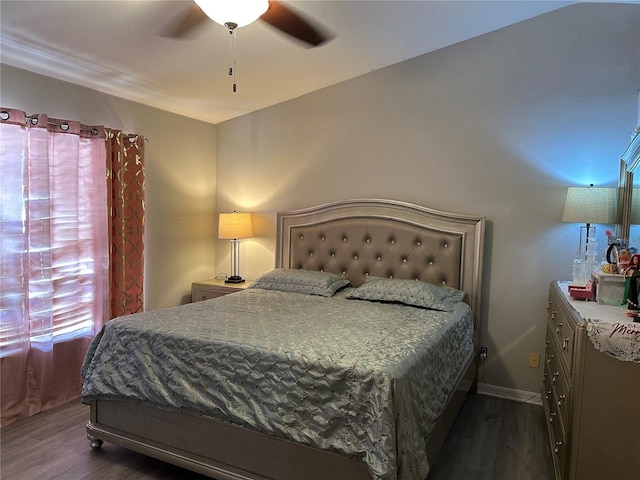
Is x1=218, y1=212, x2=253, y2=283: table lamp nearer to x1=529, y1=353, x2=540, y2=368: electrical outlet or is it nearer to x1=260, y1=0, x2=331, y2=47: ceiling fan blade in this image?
x1=260, y1=0, x2=331, y2=47: ceiling fan blade

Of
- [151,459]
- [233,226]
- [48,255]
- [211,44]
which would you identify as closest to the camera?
[151,459]

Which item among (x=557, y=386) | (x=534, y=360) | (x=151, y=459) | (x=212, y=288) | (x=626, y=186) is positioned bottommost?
(x=151, y=459)

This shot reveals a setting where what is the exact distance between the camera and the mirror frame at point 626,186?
7.80ft

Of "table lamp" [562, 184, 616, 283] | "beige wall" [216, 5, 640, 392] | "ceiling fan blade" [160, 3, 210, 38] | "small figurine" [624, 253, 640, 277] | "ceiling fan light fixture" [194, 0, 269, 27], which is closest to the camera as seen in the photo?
"ceiling fan light fixture" [194, 0, 269, 27]

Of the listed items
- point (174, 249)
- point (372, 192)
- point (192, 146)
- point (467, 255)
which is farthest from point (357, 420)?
point (192, 146)

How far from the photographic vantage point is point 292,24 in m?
2.63

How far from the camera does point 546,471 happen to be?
2268 mm

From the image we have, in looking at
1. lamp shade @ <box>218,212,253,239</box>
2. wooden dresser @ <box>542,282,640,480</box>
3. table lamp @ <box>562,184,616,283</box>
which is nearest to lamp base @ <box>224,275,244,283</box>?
lamp shade @ <box>218,212,253,239</box>

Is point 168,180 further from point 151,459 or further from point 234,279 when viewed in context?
point 151,459

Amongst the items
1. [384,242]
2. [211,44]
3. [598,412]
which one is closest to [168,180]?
[211,44]

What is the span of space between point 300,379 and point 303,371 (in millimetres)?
35

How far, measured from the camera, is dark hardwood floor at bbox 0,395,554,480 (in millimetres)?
2205

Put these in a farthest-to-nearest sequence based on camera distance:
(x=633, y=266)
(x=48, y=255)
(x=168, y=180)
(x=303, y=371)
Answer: (x=168, y=180) → (x=48, y=255) → (x=633, y=266) → (x=303, y=371)

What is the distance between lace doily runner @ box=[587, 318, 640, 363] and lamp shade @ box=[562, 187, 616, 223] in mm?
1131
